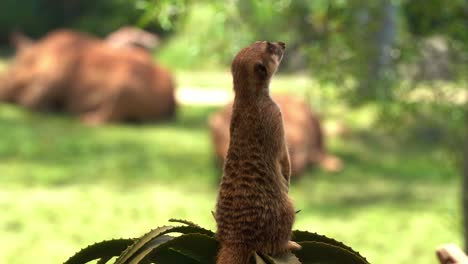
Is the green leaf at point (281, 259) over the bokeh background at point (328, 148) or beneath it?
beneath

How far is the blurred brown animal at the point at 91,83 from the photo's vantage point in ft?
32.6

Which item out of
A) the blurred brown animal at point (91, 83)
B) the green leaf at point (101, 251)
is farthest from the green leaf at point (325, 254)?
the blurred brown animal at point (91, 83)

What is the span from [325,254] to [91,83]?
9280 millimetres

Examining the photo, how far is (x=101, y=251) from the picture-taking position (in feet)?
3.69

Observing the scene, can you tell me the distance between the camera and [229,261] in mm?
995

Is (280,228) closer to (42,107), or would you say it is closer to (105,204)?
(105,204)

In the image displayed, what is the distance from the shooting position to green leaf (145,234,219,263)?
1047 millimetres

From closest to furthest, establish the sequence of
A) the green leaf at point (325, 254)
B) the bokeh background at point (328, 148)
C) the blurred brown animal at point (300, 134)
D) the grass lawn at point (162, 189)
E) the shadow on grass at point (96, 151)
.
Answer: the green leaf at point (325, 254) < the bokeh background at point (328, 148) < the grass lawn at point (162, 189) < the shadow on grass at point (96, 151) < the blurred brown animal at point (300, 134)

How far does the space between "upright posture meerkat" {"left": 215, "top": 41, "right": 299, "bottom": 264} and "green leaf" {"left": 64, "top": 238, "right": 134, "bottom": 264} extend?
0.56ft

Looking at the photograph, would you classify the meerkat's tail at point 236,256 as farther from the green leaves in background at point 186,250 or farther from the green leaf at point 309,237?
the green leaf at point 309,237

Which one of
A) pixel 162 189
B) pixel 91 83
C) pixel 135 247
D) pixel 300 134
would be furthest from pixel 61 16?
pixel 135 247

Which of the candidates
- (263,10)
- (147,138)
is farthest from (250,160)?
(147,138)

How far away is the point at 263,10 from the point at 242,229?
184 cm

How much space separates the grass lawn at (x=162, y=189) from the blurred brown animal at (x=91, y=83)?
0.28 metres
